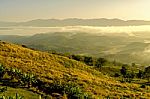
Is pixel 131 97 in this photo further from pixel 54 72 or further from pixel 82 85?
pixel 54 72

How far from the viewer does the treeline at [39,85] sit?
80456 mm

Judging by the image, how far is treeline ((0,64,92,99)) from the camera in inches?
3168

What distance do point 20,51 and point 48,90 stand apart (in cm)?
4586

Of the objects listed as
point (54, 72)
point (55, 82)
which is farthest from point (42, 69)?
point (55, 82)

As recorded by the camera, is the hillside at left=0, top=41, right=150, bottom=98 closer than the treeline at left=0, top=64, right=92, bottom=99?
No

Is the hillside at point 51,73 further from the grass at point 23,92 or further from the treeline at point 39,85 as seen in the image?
the grass at point 23,92

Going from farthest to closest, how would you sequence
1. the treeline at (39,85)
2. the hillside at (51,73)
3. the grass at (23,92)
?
1. the hillside at (51,73)
2. the treeline at (39,85)
3. the grass at (23,92)

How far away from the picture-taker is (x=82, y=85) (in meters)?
97.7

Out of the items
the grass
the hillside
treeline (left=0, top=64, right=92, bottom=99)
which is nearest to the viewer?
the grass

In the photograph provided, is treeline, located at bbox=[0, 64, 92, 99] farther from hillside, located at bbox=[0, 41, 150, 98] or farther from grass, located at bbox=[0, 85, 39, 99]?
hillside, located at bbox=[0, 41, 150, 98]

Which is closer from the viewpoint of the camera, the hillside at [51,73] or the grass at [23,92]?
the grass at [23,92]

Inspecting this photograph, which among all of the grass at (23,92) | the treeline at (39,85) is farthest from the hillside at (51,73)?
the grass at (23,92)

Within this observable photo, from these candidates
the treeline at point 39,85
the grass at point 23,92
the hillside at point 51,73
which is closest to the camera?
the grass at point 23,92

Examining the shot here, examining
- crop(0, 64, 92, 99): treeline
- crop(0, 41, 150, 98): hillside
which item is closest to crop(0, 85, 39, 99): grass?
crop(0, 64, 92, 99): treeline
